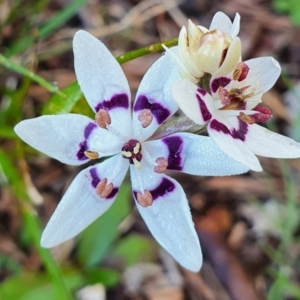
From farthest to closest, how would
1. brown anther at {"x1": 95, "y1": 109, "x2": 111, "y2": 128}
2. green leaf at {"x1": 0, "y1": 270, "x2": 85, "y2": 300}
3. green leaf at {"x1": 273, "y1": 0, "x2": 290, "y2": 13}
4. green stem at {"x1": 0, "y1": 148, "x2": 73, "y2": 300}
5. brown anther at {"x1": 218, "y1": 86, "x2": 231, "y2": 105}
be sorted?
green leaf at {"x1": 273, "y1": 0, "x2": 290, "y2": 13}, green leaf at {"x1": 0, "y1": 270, "x2": 85, "y2": 300}, green stem at {"x1": 0, "y1": 148, "x2": 73, "y2": 300}, brown anther at {"x1": 95, "y1": 109, "x2": 111, "y2": 128}, brown anther at {"x1": 218, "y1": 86, "x2": 231, "y2": 105}

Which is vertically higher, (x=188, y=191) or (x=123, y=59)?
(x=123, y=59)

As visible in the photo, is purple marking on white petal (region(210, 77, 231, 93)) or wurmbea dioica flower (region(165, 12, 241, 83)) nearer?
wurmbea dioica flower (region(165, 12, 241, 83))

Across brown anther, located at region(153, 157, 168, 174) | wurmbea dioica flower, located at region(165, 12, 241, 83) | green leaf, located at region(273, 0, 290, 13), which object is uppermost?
wurmbea dioica flower, located at region(165, 12, 241, 83)

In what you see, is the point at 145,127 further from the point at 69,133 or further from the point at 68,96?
the point at 68,96

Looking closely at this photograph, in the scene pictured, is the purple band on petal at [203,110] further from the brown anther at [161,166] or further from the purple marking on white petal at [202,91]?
the brown anther at [161,166]

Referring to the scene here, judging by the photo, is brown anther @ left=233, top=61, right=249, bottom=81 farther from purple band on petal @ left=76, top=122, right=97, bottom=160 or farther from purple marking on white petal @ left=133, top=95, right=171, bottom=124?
purple band on petal @ left=76, top=122, right=97, bottom=160

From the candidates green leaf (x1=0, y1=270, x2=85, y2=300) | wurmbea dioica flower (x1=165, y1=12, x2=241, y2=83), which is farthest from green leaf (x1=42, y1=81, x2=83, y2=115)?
green leaf (x1=0, y1=270, x2=85, y2=300)

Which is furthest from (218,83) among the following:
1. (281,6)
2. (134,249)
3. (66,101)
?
(281,6)

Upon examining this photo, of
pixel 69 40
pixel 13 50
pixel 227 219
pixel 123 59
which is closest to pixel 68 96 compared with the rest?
pixel 123 59
